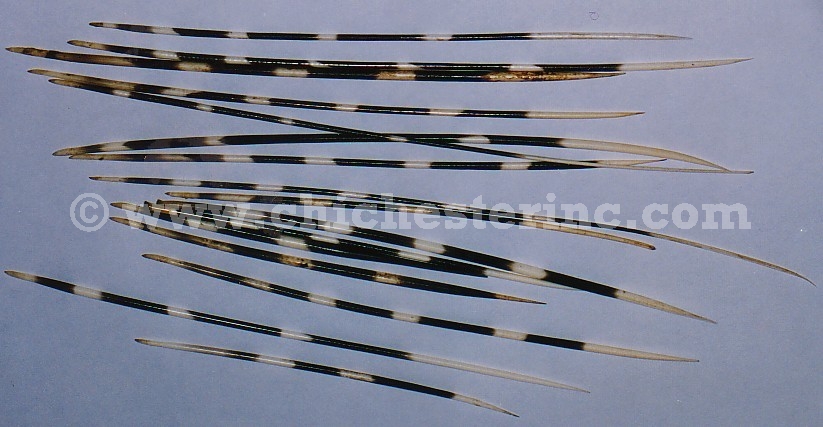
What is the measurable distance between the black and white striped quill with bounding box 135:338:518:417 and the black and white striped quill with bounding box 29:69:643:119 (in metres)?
0.44

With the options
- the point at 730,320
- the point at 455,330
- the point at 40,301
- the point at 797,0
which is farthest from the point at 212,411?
the point at 797,0

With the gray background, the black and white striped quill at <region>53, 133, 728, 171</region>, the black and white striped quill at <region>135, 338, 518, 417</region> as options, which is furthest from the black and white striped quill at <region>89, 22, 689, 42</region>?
the black and white striped quill at <region>135, 338, 518, 417</region>

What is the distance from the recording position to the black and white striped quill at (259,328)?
86cm

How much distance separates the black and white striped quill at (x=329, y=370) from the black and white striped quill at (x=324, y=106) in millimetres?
437

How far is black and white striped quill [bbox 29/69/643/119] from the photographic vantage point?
0.80 meters

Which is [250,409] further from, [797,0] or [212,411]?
[797,0]

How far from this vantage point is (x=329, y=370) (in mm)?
876

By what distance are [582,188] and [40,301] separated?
981mm

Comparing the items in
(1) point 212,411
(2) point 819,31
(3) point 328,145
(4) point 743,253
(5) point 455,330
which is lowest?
(1) point 212,411

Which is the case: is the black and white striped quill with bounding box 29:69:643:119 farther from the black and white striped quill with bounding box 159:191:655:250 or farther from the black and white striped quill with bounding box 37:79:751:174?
the black and white striped quill with bounding box 159:191:655:250

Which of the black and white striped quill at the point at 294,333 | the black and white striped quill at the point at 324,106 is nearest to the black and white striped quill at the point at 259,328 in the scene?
the black and white striped quill at the point at 294,333

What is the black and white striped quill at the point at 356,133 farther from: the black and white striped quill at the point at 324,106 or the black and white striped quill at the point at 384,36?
the black and white striped quill at the point at 384,36

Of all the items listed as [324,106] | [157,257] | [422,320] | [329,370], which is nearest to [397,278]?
[422,320]

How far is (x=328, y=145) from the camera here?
845 mm
